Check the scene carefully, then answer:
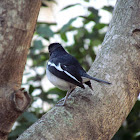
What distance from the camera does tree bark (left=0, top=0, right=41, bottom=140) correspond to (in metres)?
1.51

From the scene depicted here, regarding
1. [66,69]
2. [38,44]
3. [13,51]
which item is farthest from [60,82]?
[13,51]

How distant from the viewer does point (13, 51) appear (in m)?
1.56

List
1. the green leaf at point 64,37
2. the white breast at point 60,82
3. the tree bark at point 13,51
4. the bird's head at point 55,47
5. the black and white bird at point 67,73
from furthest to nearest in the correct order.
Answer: the green leaf at point 64,37 < the bird's head at point 55,47 < the white breast at point 60,82 < the black and white bird at point 67,73 < the tree bark at point 13,51

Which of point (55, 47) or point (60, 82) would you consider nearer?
point (60, 82)

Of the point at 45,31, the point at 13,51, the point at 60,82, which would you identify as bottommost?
the point at 60,82

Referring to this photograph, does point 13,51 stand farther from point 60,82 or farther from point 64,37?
point 64,37

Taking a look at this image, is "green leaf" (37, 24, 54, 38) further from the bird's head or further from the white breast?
the white breast

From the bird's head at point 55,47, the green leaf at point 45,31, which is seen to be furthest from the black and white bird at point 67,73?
the green leaf at point 45,31

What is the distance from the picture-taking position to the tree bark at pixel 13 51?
151cm

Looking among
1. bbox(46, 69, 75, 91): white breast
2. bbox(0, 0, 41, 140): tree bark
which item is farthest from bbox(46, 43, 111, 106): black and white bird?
bbox(0, 0, 41, 140): tree bark

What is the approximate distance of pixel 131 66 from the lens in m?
2.86

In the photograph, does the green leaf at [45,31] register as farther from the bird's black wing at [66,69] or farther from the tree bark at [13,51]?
the tree bark at [13,51]

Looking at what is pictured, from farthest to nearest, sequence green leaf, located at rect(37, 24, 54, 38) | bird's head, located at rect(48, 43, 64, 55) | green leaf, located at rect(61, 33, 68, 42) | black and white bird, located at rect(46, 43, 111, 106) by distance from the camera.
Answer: green leaf, located at rect(61, 33, 68, 42) < green leaf, located at rect(37, 24, 54, 38) < bird's head, located at rect(48, 43, 64, 55) < black and white bird, located at rect(46, 43, 111, 106)

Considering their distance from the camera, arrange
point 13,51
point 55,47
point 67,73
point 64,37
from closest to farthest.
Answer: point 13,51
point 67,73
point 55,47
point 64,37
